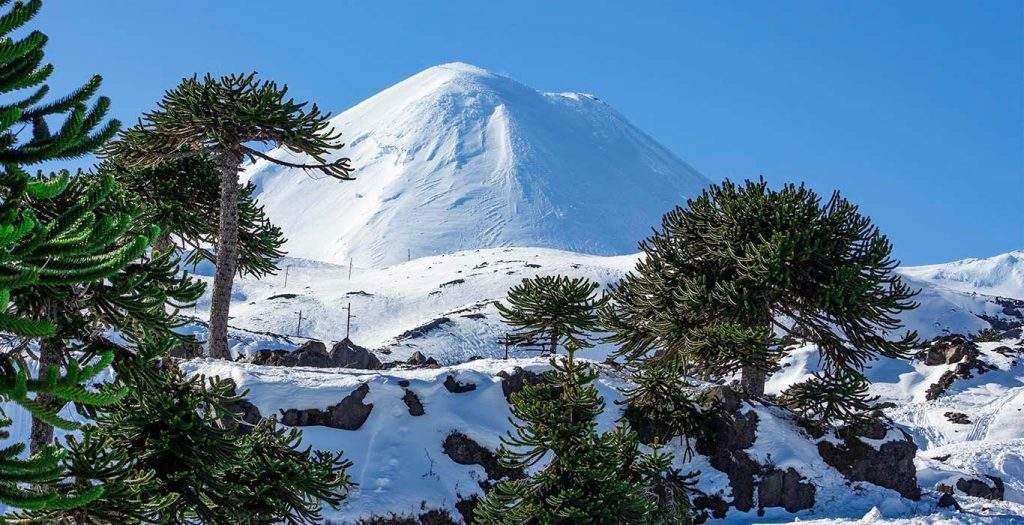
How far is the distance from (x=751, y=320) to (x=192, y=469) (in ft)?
52.3

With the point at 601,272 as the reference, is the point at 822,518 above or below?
below

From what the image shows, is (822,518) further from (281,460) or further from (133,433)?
(133,433)

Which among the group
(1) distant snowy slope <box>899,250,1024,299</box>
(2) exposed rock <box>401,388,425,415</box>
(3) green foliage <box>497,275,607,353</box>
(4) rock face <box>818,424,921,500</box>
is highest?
(1) distant snowy slope <box>899,250,1024,299</box>

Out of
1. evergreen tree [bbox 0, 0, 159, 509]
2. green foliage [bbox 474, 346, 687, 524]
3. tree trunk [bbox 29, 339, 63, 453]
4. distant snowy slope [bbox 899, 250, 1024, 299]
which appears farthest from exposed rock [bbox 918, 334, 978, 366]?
distant snowy slope [bbox 899, 250, 1024, 299]

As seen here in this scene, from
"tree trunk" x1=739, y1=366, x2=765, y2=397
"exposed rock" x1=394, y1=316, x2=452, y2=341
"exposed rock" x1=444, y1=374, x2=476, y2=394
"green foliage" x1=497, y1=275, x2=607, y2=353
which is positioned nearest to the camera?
"exposed rock" x1=444, y1=374, x2=476, y2=394

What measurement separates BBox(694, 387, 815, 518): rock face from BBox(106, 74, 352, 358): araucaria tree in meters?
11.3

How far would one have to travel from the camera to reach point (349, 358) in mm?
26312

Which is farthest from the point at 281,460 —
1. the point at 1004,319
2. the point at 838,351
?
the point at 1004,319

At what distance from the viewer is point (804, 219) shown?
2211cm

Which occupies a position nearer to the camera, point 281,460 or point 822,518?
point 281,460

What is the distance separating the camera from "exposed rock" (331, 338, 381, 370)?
26.2 metres

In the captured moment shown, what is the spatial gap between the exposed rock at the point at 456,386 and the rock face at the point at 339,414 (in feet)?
7.19

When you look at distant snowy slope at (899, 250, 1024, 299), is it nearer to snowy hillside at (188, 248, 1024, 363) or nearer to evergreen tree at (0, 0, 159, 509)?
snowy hillside at (188, 248, 1024, 363)

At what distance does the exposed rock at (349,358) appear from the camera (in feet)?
85.9
